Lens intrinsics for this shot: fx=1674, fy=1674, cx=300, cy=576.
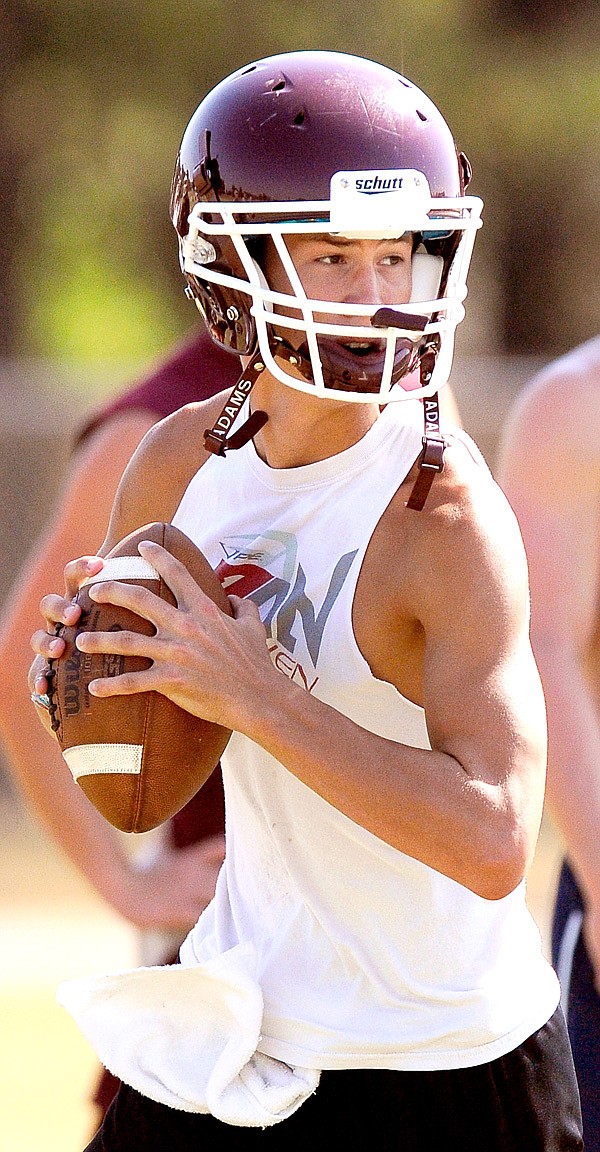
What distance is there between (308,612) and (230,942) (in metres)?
0.57

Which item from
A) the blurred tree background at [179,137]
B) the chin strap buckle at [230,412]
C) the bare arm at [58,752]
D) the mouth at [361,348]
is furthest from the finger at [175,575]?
the blurred tree background at [179,137]

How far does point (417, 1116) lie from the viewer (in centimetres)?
244

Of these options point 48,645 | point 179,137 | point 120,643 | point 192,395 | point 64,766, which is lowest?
point 179,137

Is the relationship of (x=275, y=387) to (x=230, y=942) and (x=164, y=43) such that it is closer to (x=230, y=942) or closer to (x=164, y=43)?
(x=230, y=942)

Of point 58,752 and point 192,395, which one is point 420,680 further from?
point 58,752

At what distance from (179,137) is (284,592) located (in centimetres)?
1452

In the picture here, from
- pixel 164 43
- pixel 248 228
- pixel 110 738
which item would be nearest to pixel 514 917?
pixel 110 738

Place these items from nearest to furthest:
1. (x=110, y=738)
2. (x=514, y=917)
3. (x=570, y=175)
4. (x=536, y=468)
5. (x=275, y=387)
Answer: (x=110, y=738) < (x=514, y=917) < (x=275, y=387) < (x=536, y=468) < (x=570, y=175)

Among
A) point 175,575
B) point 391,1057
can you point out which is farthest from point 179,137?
point 391,1057

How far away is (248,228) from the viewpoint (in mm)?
2492

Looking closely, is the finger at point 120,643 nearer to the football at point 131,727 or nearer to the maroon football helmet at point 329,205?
the football at point 131,727

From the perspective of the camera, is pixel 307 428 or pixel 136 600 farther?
pixel 307 428

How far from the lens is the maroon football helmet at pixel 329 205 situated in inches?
94.8

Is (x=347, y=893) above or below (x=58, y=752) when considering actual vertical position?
above
